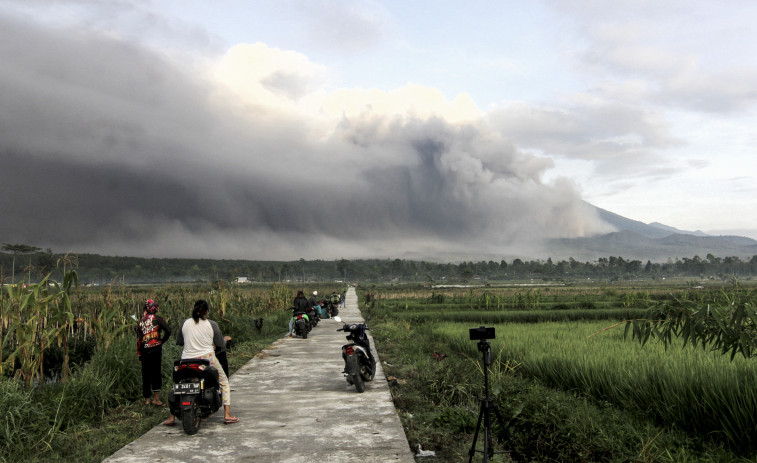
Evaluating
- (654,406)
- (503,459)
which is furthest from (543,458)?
(654,406)

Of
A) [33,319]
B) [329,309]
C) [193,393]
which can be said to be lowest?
[329,309]

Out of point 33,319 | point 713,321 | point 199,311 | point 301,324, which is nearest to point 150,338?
point 199,311

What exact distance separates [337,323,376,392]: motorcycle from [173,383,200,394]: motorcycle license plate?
281cm

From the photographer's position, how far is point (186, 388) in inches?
253

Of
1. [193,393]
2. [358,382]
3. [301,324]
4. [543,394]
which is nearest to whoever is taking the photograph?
[193,393]

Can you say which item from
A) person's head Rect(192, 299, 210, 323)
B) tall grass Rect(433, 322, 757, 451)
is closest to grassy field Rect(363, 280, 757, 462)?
tall grass Rect(433, 322, 757, 451)

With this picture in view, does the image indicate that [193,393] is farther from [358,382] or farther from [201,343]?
[358,382]

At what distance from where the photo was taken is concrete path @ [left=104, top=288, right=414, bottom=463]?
5445mm

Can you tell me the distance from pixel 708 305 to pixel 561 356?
266 inches

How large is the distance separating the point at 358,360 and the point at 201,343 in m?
3.00

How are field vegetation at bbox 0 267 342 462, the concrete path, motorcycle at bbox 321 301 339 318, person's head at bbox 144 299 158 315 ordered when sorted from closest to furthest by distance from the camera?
the concrete path
field vegetation at bbox 0 267 342 462
person's head at bbox 144 299 158 315
motorcycle at bbox 321 301 339 318

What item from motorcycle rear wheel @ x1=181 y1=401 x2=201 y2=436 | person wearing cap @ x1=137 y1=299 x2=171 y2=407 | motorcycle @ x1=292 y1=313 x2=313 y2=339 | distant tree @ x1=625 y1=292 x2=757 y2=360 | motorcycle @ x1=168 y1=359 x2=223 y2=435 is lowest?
motorcycle @ x1=292 y1=313 x2=313 y2=339

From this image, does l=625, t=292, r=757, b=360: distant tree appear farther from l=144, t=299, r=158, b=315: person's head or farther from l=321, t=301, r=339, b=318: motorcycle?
l=321, t=301, r=339, b=318: motorcycle

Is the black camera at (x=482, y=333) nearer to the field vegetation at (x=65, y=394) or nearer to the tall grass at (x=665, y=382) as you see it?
the tall grass at (x=665, y=382)
